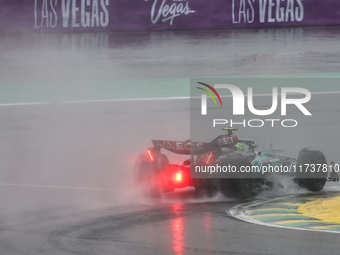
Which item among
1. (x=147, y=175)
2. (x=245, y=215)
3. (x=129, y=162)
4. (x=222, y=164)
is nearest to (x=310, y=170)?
(x=222, y=164)

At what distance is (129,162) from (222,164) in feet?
Result: 11.0

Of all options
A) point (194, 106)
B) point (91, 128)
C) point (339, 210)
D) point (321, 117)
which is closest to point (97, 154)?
point (91, 128)

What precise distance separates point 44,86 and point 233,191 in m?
10.1

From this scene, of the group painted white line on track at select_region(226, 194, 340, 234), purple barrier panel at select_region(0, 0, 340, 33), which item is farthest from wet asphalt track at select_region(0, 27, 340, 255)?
purple barrier panel at select_region(0, 0, 340, 33)

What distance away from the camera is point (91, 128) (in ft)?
53.9

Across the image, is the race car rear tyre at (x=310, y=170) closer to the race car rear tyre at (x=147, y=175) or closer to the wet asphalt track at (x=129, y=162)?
the wet asphalt track at (x=129, y=162)

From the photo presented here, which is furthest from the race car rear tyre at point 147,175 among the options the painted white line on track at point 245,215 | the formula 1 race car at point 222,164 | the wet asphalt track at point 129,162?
the painted white line on track at point 245,215

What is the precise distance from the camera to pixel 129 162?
46.9 feet

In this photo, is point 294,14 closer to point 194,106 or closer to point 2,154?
point 194,106

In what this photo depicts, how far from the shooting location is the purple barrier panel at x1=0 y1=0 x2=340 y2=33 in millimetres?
22891

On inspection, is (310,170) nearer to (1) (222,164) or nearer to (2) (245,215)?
(1) (222,164)

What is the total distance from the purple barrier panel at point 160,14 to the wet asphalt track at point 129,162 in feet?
1.86

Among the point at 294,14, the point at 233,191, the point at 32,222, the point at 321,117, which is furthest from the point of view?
the point at 294,14

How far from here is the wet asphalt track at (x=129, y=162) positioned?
328 inches
